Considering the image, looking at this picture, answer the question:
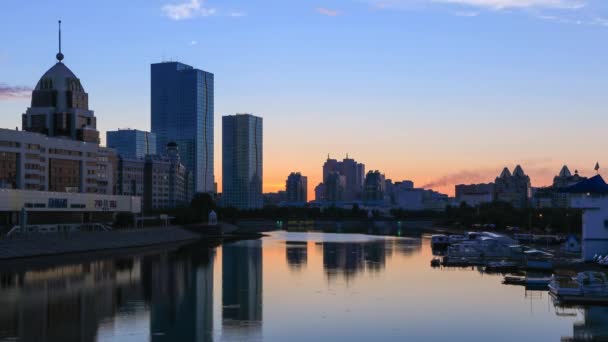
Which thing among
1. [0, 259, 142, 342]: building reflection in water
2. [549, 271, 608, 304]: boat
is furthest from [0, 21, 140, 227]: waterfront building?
[549, 271, 608, 304]: boat

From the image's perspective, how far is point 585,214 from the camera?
75.2 meters

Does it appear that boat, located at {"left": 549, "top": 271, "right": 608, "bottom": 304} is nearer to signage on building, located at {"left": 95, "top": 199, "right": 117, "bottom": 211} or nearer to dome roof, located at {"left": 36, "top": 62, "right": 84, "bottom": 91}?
signage on building, located at {"left": 95, "top": 199, "right": 117, "bottom": 211}

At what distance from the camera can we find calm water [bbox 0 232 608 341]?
4456 cm

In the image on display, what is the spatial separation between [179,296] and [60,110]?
112274 mm

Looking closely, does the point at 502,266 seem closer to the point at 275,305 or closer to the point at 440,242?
the point at 275,305

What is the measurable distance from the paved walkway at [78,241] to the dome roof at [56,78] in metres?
44.1

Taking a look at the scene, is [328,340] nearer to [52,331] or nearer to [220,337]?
[220,337]

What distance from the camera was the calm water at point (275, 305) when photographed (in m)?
44.6

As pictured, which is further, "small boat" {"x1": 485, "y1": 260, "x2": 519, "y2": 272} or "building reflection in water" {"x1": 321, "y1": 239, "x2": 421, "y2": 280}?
"small boat" {"x1": 485, "y1": 260, "x2": 519, "y2": 272}

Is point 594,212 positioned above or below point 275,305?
above

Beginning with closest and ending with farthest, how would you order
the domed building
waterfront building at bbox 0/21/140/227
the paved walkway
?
the paved walkway, waterfront building at bbox 0/21/140/227, the domed building

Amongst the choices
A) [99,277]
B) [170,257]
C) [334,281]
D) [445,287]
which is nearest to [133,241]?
[170,257]

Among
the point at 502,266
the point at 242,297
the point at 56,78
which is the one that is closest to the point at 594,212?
the point at 502,266

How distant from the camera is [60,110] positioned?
532ft
